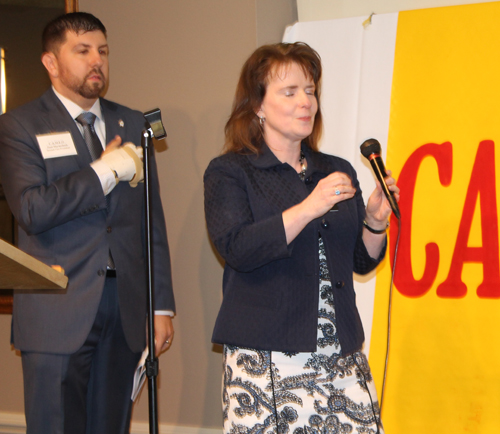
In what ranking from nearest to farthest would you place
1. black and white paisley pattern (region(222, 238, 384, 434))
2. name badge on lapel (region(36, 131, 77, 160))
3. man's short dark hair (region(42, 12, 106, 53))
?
black and white paisley pattern (region(222, 238, 384, 434))
name badge on lapel (region(36, 131, 77, 160))
man's short dark hair (region(42, 12, 106, 53))

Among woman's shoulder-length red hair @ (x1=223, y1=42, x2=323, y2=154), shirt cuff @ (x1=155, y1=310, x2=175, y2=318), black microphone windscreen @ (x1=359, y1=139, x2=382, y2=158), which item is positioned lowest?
shirt cuff @ (x1=155, y1=310, x2=175, y2=318)

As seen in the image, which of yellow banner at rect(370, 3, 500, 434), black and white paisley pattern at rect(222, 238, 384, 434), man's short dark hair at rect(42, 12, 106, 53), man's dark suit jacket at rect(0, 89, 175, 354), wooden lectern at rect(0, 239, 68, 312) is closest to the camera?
wooden lectern at rect(0, 239, 68, 312)

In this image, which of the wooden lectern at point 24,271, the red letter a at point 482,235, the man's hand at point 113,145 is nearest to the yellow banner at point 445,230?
the red letter a at point 482,235

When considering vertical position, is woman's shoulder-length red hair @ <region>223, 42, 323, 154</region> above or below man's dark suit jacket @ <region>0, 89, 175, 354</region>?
above

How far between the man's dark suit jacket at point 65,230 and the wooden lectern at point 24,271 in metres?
0.82

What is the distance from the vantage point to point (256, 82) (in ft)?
6.05

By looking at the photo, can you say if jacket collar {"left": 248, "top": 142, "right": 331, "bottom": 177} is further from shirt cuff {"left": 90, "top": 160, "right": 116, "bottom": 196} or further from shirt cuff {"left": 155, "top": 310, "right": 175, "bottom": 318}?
shirt cuff {"left": 155, "top": 310, "right": 175, "bottom": 318}

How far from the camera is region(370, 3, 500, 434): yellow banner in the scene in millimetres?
2424

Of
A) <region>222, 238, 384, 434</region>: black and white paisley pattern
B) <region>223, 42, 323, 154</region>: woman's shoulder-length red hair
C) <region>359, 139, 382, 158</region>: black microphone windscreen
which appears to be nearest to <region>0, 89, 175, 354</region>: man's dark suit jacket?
<region>223, 42, 323, 154</region>: woman's shoulder-length red hair

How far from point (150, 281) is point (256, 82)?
28.3 inches

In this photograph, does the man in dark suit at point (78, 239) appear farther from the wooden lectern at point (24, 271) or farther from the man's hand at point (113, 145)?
the wooden lectern at point (24, 271)

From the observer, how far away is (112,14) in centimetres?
293

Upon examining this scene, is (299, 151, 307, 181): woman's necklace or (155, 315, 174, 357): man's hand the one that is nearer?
(299, 151, 307, 181): woman's necklace

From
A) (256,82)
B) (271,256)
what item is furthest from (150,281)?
(256,82)
